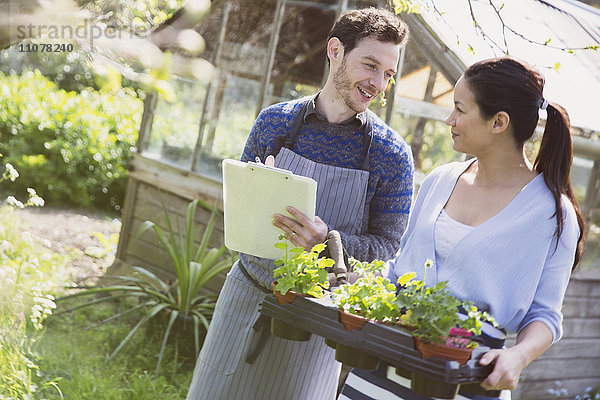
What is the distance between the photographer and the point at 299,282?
1.67m

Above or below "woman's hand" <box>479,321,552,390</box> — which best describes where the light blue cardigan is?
above

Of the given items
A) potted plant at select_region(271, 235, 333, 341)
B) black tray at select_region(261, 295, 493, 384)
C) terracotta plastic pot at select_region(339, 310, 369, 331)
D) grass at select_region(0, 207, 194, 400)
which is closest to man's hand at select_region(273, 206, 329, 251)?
potted plant at select_region(271, 235, 333, 341)

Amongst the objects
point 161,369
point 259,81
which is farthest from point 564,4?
point 161,369

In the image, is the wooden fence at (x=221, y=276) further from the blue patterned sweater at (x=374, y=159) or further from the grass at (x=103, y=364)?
the blue patterned sweater at (x=374, y=159)

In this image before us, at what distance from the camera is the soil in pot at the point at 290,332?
1652 millimetres

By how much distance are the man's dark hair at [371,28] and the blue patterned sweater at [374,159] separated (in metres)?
0.24

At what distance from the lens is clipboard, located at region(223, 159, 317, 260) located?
176cm

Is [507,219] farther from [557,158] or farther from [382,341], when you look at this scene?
[382,341]

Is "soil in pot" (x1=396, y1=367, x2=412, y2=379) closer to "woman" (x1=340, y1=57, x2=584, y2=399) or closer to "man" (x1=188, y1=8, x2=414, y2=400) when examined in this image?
"woman" (x1=340, y1=57, x2=584, y2=399)

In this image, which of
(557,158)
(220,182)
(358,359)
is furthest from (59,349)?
(557,158)

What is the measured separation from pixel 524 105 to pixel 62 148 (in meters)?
8.29

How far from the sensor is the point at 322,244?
177cm

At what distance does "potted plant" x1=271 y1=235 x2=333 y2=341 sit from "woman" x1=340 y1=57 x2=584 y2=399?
0.21 meters

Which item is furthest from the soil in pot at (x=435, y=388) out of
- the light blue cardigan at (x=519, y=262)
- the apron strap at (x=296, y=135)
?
the apron strap at (x=296, y=135)
